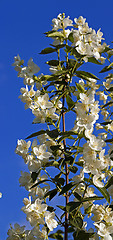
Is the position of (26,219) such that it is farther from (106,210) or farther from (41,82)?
(41,82)

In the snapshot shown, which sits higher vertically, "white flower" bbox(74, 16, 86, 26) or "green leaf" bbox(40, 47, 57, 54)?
"white flower" bbox(74, 16, 86, 26)

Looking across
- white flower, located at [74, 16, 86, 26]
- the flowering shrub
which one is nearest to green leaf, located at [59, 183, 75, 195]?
the flowering shrub

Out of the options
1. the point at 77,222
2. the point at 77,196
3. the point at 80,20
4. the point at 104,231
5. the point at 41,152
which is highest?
the point at 80,20

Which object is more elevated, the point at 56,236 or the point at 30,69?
the point at 30,69

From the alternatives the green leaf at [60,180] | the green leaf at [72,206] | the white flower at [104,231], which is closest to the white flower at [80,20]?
the green leaf at [60,180]

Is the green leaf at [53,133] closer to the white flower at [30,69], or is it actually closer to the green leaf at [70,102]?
the green leaf at [70,102]

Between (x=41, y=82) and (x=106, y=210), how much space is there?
0.94 m

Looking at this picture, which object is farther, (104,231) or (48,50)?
(48,50)

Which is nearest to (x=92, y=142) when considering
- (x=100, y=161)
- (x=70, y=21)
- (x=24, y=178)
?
(x=100, y=161)

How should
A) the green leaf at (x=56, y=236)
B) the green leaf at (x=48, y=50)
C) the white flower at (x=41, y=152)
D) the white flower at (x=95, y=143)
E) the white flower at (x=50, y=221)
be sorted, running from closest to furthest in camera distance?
1. the white flower at (x=95, y=143)
2. the white flower at (x=50, y=221)
3. the white flower at (x=41, y=152)
4. the green leaf at (x=56, y=236)
5. the green leaf at (x=48, y=50)

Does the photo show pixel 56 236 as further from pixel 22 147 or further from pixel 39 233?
pixel 22 147

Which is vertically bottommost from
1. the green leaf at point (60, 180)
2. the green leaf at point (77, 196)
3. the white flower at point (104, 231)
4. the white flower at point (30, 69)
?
the white flower at point (104, 231)

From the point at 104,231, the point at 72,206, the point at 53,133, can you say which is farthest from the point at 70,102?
the point at 104,231

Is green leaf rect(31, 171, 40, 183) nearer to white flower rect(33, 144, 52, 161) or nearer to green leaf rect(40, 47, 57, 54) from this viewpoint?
white flower rect(33, 144, 52, 161)
